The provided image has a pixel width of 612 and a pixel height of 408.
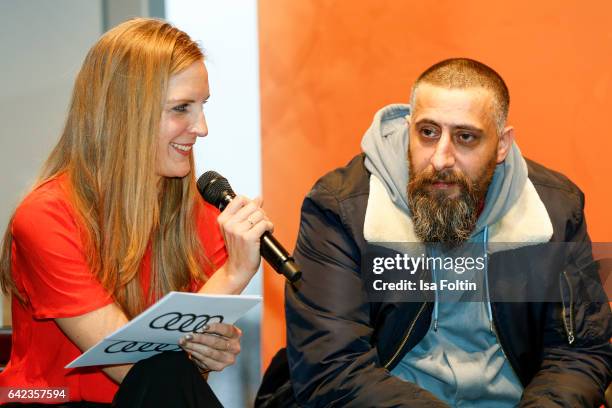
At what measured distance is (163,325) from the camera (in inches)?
81.0

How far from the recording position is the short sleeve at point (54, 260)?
226 cm

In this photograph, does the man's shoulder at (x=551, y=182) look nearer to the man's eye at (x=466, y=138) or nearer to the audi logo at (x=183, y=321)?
the man's eye at (x=466, y=138)

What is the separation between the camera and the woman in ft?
7.47

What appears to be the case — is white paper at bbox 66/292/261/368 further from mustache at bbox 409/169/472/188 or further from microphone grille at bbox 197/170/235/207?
mustache at bbox 409/169/472/188

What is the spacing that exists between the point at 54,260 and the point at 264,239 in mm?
556

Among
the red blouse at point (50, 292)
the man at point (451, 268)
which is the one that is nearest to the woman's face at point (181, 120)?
the red blouse at point (50, 292)

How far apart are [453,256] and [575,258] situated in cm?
37

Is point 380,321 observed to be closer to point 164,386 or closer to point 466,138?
point 466,138

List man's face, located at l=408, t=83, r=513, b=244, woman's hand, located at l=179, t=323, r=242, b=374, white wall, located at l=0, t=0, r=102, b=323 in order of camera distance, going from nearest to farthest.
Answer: woman's hand, located at l=179, t=323, r=242, b=374 → man's face, located at l=408, t=83, r=513, b=244 → white wall, located at l=0, t=0, r=102, b=323

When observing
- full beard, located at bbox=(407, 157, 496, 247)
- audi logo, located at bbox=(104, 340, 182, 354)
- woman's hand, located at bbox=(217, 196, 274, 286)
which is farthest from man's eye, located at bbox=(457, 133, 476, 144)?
audi logo, located at bbox=(104, 340, 182, 354)

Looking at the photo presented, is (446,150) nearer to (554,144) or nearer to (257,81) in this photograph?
(554,144)

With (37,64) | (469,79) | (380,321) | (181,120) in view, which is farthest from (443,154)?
(37,64)

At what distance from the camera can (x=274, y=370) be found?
2.69 meters

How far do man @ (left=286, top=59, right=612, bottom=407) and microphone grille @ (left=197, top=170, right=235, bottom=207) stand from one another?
0.35 m
